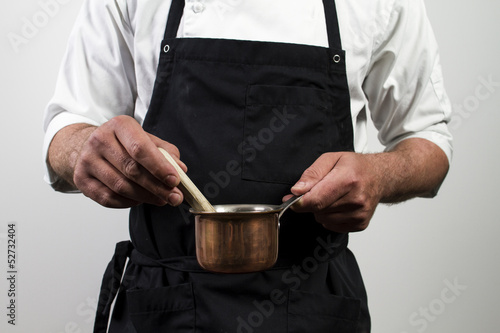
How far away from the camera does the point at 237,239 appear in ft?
2.29

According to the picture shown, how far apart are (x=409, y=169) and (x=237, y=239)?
51 cm

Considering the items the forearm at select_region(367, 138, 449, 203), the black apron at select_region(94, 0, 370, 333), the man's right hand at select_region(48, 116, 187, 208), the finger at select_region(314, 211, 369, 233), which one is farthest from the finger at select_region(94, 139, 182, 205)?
the forearm at select_region(367, 138, 449, 203)

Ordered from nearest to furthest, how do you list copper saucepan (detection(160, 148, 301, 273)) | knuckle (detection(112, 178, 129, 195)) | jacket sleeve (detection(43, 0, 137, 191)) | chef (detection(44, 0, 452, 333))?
copper saucepan (detection(160, 148, 301, 273)) < knuckle (detection(112, 178, 129, 195)) < chef (detection(44, 0, 452, 333)) < jacket sleeve (detection(43, 0, 137, 191))

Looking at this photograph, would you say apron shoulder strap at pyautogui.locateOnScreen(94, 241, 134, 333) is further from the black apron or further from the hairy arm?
the hairy arm

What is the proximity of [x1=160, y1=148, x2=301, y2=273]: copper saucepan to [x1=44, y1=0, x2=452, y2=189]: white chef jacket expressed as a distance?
42cm

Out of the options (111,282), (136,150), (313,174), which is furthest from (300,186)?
(111,282)

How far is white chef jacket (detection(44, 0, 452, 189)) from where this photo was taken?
101 centimetres

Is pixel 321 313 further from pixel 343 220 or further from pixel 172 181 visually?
pixel 172 181

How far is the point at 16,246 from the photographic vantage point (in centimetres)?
166

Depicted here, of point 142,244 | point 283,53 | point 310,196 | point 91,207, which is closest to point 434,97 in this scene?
point 283,53

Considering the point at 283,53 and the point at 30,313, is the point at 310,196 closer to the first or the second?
the point at 283,53

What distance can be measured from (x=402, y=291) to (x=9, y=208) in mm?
1311

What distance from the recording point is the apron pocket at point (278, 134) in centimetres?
96

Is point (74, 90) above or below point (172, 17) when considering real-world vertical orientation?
below
